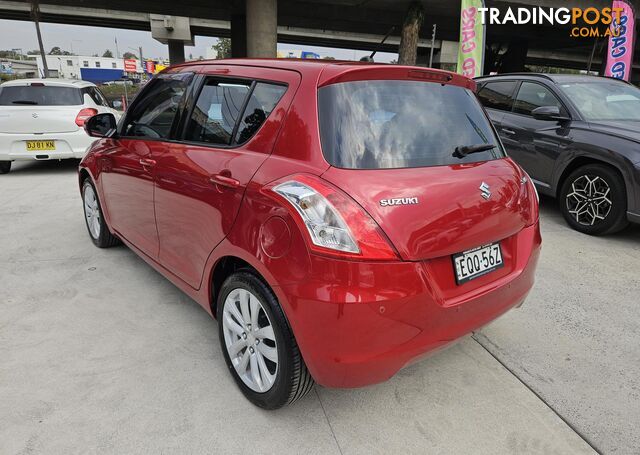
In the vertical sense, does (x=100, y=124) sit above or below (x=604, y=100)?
below

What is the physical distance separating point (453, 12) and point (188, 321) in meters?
24.2

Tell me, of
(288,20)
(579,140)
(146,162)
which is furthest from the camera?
(288,20)

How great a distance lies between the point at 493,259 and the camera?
87.6 inches

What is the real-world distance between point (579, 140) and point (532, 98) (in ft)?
3.67

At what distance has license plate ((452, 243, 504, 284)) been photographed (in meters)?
2.04

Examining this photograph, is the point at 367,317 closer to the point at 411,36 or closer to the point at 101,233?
the point at 101,233

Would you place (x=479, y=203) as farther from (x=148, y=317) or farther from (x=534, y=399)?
(x=148, y=317)

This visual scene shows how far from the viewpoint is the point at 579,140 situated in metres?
5.09

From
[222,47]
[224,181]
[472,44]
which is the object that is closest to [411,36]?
[472,44]

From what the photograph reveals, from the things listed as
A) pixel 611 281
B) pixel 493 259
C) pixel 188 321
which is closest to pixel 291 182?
pixel 493 259

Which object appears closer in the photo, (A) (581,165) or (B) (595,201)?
(B) (595,201)

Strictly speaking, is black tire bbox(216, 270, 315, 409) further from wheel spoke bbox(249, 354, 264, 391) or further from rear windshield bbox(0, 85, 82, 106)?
rear windshield bbox(0, 85, 82, 106)

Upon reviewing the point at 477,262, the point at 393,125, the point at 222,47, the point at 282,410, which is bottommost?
the point at 282,410

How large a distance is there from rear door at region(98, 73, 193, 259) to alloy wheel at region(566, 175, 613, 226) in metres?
4.33
